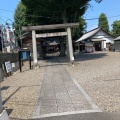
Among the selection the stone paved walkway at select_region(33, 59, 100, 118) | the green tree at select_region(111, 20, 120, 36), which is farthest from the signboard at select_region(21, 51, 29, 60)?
A: the green tree at select_region(111, 20, 120, 36)

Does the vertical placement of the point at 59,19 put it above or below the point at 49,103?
above

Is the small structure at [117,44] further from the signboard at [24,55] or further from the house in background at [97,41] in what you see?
the signboard at [24,55]

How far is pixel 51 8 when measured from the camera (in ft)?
95.0

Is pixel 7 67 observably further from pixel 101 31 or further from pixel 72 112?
pixel 101 31

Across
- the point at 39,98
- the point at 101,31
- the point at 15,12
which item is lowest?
the point at 39,98

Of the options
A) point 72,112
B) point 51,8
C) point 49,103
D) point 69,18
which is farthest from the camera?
point 69,18

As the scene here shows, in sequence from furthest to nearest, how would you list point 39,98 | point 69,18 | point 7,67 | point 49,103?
point 69,18 < point 7,67 < point 39,98 < point 49,103

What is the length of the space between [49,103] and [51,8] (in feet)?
73.2

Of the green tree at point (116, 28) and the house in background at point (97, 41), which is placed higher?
the green tree at point (116, 28)

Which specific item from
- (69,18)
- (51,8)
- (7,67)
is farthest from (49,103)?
(69,18)

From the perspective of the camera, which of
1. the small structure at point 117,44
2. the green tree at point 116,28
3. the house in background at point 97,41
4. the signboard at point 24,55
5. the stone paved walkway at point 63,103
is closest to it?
the stone paved walkway at point 63,103

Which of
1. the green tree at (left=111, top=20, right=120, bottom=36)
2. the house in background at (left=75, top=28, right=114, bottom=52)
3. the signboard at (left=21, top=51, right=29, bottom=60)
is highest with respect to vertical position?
the green tree at (left=111, top=20, right=120, bottom=36)

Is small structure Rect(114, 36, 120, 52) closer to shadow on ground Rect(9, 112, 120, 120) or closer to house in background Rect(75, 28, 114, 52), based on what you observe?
house in background Rect(75, 28, 114, 52)

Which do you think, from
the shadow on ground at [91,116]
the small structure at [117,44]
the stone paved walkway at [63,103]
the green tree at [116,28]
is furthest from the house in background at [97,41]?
the shadow on ground at [91,116]
